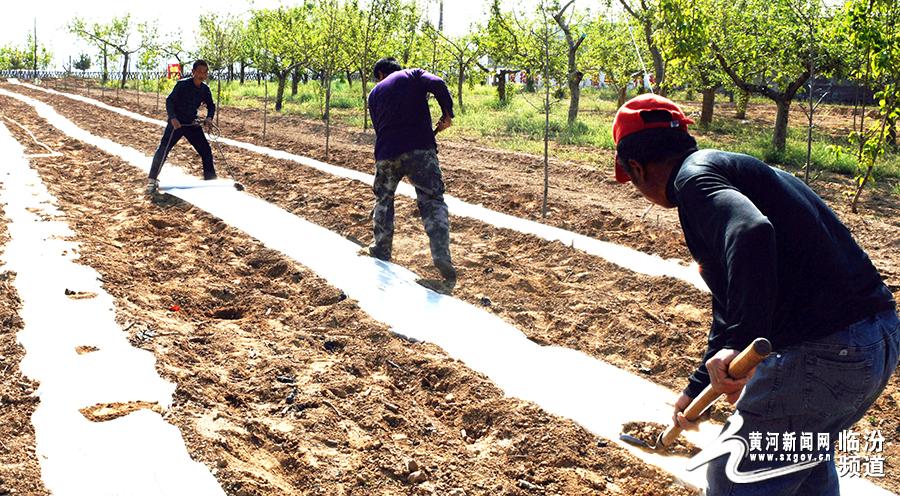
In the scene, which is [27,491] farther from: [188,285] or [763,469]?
[188,285]

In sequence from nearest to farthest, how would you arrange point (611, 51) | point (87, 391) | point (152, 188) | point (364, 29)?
point (87, 391)
point (152, 188)
point (364, 29)
point (611, 51)

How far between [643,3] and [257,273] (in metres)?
11.0

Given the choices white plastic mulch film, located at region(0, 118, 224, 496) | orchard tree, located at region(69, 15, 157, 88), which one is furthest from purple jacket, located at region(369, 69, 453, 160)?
orchard tree, located at region(69, 15, 157, 88)

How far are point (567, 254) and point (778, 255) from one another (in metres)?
5.12

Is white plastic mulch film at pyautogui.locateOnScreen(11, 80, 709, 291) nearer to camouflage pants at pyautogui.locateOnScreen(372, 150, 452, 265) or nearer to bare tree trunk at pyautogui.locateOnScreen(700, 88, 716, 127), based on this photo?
camouflage pants at pyautogui.locateOnScreen(372, 150, 452, 265)

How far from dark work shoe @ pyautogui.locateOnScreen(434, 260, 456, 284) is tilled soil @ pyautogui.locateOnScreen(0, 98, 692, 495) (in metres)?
0.90

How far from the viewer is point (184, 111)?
10383mm

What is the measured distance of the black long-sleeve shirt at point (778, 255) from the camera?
198cm

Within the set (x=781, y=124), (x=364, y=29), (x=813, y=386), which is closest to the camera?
(x=813, y=386)

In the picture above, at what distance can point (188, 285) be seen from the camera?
632 centimetres

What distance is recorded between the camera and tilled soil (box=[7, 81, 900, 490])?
5285 mm

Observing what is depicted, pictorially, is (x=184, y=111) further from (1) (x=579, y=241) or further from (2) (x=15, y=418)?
(2) (x=15, y=418)

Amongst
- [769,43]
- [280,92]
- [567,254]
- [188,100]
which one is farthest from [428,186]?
[280,92]

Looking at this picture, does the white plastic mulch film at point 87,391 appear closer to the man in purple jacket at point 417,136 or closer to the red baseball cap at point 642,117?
the red baseball cap at point 642,117
